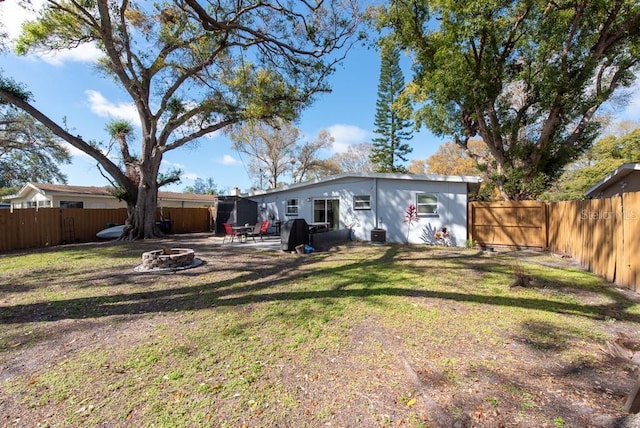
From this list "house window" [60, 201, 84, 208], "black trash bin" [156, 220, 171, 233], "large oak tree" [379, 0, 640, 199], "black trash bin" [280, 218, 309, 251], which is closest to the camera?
"black trash bin" [280, 218, 309, 251]

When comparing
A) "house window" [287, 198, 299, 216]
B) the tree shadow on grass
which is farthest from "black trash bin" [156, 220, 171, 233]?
the tree shadow on grass

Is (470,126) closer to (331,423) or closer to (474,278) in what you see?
(474,278)

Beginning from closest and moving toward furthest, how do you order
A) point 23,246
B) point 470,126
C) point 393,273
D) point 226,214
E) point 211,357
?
point 211,357 → point 393,273 → point 23,246 → point 470,126 → point 226,214

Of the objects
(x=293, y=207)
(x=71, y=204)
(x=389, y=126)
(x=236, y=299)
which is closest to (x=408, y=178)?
(x=293, y=207)

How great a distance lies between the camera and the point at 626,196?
17.5 feet

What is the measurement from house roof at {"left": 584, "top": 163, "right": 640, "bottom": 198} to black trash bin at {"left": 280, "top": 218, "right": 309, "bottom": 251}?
10.6m

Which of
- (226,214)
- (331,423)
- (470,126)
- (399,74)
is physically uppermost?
(399,74)

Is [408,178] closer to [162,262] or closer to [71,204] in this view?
[162,262]

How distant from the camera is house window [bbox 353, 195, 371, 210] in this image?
45.4ft

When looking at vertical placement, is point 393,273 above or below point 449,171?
below

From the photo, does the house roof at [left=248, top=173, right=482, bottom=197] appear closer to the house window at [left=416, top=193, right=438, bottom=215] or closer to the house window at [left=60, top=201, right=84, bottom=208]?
the house window at [left=416, top=193, right=438, bottom=215]

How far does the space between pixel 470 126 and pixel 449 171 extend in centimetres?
2061

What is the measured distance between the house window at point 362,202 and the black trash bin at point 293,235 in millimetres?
4160

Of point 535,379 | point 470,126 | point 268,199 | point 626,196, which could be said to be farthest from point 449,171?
point 535,379
